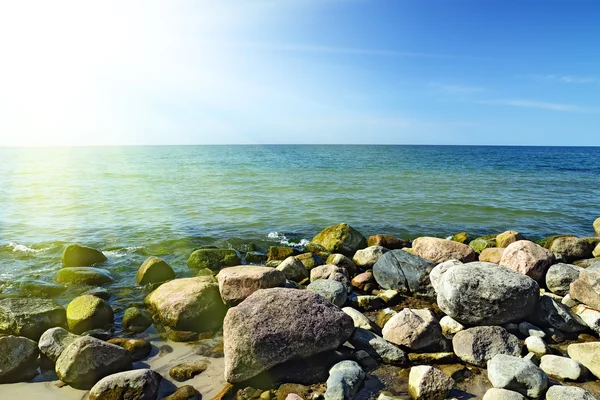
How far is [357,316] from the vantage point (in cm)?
Answer: 642

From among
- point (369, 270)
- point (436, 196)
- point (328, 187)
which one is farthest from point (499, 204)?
point (369, 270)

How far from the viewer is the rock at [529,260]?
7855 millimetres

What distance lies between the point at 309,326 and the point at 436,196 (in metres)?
18.6

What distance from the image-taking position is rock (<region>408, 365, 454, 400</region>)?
4.62 metres

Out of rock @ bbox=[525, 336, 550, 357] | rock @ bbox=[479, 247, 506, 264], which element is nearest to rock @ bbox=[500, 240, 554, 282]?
rock @ bbox=[479, 247, 506, 264]

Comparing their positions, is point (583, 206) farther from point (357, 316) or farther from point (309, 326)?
point (309, 326)

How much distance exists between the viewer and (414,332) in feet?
18.7

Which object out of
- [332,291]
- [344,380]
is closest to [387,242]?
[332,291]

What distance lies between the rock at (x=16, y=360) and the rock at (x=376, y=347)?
14.9ft

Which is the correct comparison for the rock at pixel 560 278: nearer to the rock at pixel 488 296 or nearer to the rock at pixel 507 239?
the rock at pixel 488 296

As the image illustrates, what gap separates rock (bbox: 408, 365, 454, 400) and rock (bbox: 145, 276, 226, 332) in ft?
11.2

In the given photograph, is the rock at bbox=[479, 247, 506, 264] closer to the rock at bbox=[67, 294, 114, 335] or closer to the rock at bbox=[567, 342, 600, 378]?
the rock at bbox=[567, 342, 600, 378]

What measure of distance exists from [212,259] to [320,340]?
5397 millimetres

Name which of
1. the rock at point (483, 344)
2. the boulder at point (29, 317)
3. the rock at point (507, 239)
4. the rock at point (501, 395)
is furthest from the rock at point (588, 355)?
the boulder at point (29, 317)
